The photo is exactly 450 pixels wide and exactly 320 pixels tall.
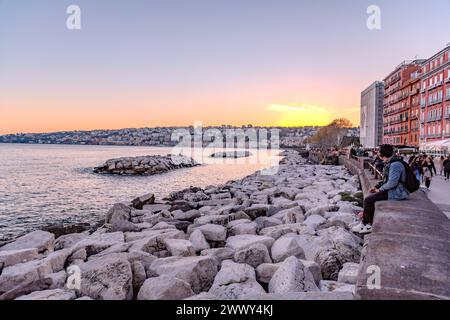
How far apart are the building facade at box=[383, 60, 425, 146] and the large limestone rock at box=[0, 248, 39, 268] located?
56383 millimetres

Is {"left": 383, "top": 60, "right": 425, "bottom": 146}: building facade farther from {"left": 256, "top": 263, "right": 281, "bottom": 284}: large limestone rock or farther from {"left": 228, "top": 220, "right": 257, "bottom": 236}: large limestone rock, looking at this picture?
{"left": 256, "top": 263, "right": 281, "bottom": 284}: large limestone rock

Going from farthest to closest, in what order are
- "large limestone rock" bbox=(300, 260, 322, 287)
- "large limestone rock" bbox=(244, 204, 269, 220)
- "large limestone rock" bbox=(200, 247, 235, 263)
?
"large limestone rock" bbox=(244, 204, 269, 220)
"large limestone rock" bbox=(200, 247, 235, 263)
"large limestone rock" bbox=(300, 260, 322, 287)

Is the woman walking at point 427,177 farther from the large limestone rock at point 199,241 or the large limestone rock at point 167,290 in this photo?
the large limestone rock at point 167,290

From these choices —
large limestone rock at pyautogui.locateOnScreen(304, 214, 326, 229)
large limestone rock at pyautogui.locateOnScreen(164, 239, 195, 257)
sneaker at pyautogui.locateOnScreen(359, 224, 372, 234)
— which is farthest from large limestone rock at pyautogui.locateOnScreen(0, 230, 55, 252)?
sneaker at pyautogui.locateOnScreen(359, 224, 372, 234)

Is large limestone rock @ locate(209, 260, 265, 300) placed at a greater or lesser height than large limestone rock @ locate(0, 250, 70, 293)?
greater

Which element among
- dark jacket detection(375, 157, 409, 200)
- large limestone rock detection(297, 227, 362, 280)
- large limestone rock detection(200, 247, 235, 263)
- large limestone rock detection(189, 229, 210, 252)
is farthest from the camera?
large limestone rock detection(189, 229, 210, 252)

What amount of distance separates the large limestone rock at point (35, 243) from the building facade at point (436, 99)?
39.2 meters

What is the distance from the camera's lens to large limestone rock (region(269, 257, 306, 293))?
4.03m

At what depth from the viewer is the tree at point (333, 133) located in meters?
94.0

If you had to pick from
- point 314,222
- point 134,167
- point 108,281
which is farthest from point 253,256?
point 134,167

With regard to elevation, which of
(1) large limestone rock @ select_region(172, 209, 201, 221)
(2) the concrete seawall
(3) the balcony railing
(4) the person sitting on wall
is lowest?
(1) large limestone rock @ select_region(172, 209, 201, 221)

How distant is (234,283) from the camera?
14.0 ft

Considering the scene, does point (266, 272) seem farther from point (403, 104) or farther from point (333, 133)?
point (333, 133)
